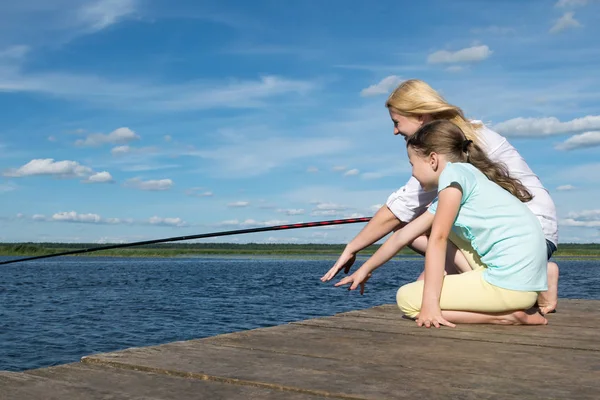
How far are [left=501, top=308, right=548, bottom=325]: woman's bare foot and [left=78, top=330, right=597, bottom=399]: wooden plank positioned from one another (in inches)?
58.1

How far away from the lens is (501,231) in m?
3.72

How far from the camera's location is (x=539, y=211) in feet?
14.0

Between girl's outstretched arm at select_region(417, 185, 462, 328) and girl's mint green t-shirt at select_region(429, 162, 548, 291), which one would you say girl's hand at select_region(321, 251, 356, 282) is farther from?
girl's mint green t-shirt at select_region(429, 162, 548, 291)

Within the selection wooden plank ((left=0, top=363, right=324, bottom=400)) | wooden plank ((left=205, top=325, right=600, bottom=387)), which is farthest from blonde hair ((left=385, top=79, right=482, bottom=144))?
wooden plank ((left=0, top=363, right=324, bottom=400))

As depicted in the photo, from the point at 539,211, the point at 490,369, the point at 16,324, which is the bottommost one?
the point at 16,324

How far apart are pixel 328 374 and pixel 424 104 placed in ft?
6.68

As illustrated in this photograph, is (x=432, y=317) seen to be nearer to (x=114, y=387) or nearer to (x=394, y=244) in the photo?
(x=394, y=244)

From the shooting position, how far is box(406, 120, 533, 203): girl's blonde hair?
146 inches

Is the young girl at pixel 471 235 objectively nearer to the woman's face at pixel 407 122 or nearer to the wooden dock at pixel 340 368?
the wooden dock at pixel 340 368

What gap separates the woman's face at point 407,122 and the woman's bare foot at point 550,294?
1.25 m

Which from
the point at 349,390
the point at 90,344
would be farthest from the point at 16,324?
the point at 349,390

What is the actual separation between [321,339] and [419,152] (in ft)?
3.88

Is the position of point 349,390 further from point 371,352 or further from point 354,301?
point 354,301

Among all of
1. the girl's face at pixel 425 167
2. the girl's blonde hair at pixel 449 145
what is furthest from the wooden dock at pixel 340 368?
the girl's blonde hair at pixel 449 145
